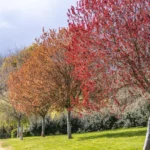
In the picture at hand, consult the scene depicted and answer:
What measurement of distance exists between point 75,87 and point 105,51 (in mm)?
10595

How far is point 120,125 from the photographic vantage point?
2372 centimetres

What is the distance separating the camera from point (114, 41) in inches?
343

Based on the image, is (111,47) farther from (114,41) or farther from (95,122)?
(95,122)

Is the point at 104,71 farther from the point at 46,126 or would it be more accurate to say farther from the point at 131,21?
the point at 46,126

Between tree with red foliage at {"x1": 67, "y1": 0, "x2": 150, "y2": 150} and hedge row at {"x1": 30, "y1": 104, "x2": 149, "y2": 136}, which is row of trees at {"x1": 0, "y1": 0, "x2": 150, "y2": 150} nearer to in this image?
tree with red foliage at {"x1": 67, "y1": 0, "x2": 150, "y2": 150}

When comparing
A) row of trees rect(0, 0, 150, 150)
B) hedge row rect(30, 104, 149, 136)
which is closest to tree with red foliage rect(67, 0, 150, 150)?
row of trees rect(0, 0, 150, 150)

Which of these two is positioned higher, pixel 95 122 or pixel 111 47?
pixel 111 47

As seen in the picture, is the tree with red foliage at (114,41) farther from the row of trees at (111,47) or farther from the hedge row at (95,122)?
the hedge row at (95,122)

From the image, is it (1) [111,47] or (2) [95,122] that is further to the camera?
(2) [95,122]

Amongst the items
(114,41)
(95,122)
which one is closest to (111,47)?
(114,41)

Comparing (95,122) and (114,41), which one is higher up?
(114,41)

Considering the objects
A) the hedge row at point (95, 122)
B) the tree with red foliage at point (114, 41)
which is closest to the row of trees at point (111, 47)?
the tree with red foliage at point (114, 41)

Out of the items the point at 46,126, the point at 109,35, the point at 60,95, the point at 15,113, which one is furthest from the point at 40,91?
the point at 109,35

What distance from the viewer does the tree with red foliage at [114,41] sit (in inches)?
329
